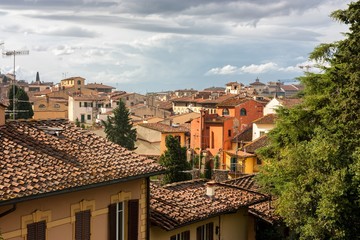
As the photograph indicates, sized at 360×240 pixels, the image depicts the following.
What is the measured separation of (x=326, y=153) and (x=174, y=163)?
23.4 m

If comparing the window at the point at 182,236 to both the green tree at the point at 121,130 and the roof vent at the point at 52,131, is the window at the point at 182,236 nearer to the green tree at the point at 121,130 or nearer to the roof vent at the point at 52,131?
the roof vent at the point at 52,131

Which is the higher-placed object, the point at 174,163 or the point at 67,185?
the point at 67,185

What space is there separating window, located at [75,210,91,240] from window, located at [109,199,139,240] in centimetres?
81

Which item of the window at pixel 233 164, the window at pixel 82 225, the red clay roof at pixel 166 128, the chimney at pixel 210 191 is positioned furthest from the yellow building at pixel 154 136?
the window at pixel 82 225

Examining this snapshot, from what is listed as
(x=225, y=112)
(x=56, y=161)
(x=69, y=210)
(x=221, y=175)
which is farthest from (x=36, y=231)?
(x=225, y=112)

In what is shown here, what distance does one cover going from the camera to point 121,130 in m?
68.2

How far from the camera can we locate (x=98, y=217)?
1320 centimetres

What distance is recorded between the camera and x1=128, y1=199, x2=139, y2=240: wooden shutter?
1410 centimetres

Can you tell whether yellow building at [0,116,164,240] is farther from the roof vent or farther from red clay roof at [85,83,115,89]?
red clay roof at [85,83,115,89]

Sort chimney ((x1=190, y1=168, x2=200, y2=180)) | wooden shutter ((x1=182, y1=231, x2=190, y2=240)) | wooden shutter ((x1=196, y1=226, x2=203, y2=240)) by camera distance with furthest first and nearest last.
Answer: chimney ((x1=190, y1=168, x2=200, y2=180))
wooden shutter ((x1=196, y1=226, x2=203, y2=240))
wooden shutter ((x1=182, y1=231, x2=190, y2=240))

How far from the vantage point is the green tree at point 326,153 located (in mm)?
16656

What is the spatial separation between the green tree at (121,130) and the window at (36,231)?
177ft

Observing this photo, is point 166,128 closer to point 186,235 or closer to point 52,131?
point 186,235

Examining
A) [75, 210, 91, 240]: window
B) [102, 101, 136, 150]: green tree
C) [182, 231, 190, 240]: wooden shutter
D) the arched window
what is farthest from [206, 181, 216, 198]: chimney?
[102, 101, 136, 150]: green tree
